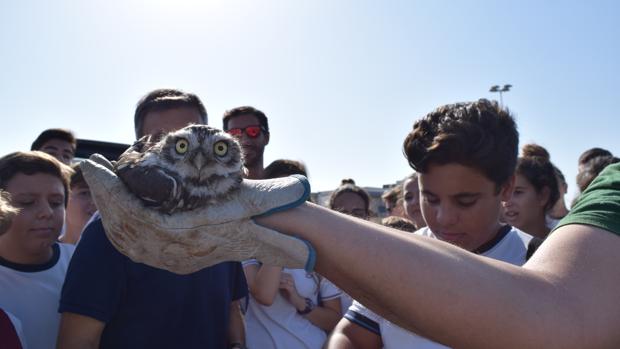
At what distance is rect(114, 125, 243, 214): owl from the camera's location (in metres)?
1.53

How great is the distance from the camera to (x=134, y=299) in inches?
95.4

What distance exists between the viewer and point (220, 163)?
166 cm

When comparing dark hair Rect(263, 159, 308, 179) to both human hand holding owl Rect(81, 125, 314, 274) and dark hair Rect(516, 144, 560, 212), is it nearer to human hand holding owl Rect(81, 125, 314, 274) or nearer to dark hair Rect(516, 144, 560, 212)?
dark hair Rect(516, 144, 560, 212)

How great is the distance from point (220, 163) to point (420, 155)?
→ 146 centimetres

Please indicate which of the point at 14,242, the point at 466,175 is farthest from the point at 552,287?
the point at 14,242

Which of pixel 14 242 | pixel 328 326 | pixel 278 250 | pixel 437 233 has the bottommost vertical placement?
pixel 328 326

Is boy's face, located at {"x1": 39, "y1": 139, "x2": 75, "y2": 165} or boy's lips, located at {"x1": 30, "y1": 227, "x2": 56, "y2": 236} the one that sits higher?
boy's face, located at {"x1": 39, "y1": 139, "x2": 75, "y2": 165}

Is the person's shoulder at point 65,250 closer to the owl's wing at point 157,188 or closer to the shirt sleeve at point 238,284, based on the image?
the shirt sleeve at point 238,284

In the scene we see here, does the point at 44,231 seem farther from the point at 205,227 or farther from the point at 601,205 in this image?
the point at 601,205

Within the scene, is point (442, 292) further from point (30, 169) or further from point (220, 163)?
point (30, 169)

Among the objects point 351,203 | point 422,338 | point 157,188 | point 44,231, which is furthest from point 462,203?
point 351,203

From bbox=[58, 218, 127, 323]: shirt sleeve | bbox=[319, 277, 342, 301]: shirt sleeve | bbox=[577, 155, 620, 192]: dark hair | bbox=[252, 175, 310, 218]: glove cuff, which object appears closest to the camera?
bbox=[252, 175, 310, 218]: glove cuff

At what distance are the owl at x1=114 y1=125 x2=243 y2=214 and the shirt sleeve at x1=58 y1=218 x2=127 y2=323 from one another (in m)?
0.77

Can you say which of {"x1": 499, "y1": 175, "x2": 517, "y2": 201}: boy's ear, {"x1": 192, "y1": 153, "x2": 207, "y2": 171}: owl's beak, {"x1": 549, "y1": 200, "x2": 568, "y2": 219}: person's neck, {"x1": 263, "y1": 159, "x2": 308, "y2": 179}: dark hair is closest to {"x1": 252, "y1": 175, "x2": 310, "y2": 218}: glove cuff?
{"x1": 192, "y1": 153, "x2": 207, "y2": 171}: owl's beak
